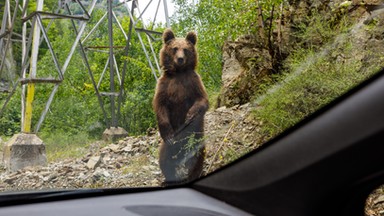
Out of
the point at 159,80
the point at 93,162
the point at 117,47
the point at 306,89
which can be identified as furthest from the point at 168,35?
the point at 306,89

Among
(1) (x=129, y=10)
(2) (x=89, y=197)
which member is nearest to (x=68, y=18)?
(1) (x=129, y=10)

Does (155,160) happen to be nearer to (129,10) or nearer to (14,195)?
(129,10)

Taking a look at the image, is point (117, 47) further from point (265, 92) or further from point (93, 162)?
point (265, 92)

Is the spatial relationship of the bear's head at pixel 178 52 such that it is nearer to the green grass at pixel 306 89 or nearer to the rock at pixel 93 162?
the rock at pixel 93 162

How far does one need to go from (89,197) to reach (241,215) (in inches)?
13.4

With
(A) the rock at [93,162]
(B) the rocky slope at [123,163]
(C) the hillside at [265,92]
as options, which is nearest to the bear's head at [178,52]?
(C) the hillside at [265,92]

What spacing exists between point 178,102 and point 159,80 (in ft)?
0.47

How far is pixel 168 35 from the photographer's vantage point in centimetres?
200

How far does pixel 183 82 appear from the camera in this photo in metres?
1.98

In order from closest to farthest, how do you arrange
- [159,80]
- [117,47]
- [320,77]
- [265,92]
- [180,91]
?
[320,77], [265,92], [180,91], [159,80], [117,47]

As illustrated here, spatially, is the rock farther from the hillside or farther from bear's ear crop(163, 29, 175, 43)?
bear's ear crop(163, 29, 175, 43)

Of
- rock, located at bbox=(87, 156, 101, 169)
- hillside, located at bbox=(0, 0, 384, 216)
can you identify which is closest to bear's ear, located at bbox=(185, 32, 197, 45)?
hillside, located at bbox=(0, 0, 384, 216)

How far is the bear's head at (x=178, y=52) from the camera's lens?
1.98 m

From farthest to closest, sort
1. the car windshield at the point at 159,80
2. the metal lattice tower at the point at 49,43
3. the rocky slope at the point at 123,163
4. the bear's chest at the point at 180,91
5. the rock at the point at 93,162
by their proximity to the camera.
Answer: the metal lattice tower at the point at 49,43, the rock at the point at 93,162, the bear's chest at the point at 180,91, the rocky slope at the point at 123,163, the car windshield at the point at 159,80
